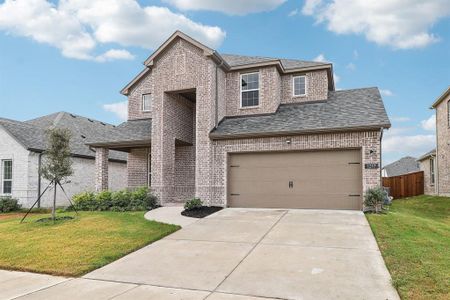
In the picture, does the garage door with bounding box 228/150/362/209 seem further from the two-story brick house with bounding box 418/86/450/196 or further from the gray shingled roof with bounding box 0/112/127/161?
the two-story brick house with bounding box 418/86/450/196

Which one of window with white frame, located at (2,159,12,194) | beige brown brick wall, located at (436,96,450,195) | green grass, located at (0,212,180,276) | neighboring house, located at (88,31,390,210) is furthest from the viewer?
beige brown brick wall, located at (436,96,450,195)

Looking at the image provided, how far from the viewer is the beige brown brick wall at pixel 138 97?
18.2 metres

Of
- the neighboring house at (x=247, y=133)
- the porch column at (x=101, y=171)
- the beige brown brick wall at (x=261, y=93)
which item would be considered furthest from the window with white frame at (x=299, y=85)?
the porch column at (x=101, y=171)

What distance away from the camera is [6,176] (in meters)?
18.5

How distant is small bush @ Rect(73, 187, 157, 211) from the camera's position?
13945mm

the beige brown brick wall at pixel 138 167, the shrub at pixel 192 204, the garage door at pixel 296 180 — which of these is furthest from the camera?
the beige brown brick wall at pixel 138 167

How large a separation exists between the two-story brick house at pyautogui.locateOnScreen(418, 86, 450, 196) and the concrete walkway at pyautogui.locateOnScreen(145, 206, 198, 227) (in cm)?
1760

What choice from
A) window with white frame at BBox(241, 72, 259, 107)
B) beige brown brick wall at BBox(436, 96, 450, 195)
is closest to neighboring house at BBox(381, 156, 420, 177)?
beige brown brick wall at BBox(436, 96, 450, 195)

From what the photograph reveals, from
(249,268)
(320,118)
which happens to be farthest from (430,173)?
(249,268)

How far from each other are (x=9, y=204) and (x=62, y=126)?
21.4 ft

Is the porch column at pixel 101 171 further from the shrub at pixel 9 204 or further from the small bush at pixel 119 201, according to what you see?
the shrub at pixel 9 204

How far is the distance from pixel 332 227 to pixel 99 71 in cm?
1441

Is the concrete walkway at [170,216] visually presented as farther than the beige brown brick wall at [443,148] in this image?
No

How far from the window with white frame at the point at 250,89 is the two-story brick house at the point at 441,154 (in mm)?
12773
